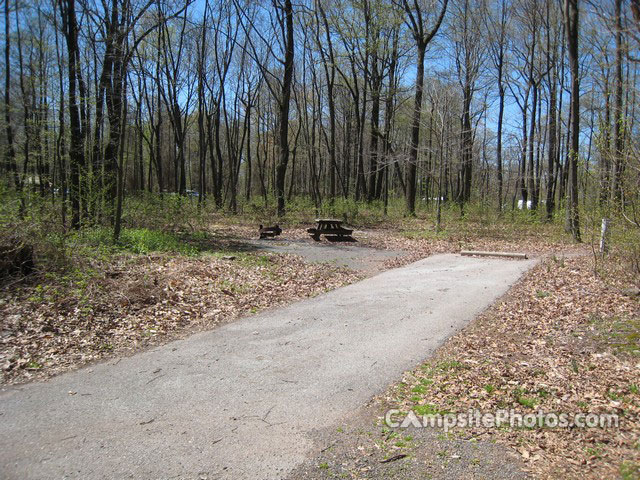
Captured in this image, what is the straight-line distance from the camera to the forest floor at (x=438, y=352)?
9.91 feet

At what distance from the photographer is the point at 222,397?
13.1 ft

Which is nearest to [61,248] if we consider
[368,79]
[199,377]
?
[199,377]

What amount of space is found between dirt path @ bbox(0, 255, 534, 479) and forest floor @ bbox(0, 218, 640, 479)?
286mm

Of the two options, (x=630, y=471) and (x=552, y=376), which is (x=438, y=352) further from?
(x=630, y=471)

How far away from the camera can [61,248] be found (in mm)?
7277

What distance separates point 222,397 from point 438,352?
2.54 metres

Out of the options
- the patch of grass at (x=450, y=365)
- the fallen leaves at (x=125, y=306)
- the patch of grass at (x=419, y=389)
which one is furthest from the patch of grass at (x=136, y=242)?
the patch of grass at (x=419, y=389)

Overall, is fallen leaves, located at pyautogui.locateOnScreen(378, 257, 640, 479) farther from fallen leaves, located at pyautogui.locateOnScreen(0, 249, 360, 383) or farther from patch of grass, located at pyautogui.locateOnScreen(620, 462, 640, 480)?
fallen leaves, located at pyautogui.locateOnScreen(0, 249, 360, 383)

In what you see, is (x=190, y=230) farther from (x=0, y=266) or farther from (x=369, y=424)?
(x=369, y=424)

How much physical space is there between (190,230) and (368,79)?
1581cm

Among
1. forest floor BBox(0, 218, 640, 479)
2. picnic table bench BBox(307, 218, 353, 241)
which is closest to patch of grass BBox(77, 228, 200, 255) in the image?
forest floor BBox(0, 218, 640, 479)

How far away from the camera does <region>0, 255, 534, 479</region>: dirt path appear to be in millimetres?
3004

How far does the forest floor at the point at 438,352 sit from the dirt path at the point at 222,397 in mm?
286

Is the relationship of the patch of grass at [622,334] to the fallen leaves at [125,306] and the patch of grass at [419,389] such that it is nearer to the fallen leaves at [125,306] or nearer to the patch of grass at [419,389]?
the patch of grass at [419,389]
